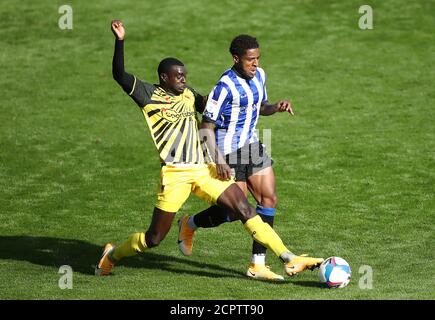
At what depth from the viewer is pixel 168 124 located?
11328 millimetres

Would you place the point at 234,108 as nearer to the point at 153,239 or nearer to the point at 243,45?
the point at 243,45

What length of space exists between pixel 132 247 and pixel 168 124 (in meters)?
1.48

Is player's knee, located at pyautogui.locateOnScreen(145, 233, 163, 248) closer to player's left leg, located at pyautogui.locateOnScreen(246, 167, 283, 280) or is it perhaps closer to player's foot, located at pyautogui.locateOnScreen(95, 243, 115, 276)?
player's foot, located at pyautogui.locateOnScreen(95, 243, 115, 276)

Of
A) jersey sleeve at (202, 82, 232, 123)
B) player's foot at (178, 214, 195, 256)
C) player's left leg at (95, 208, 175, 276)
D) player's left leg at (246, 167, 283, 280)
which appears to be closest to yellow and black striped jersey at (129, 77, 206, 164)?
jersey sleeve at (202, 82, 232, 123)

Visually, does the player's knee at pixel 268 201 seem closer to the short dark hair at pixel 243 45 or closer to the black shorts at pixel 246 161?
the black shorts at pixel 246 161

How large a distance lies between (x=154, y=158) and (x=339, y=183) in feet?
11.4

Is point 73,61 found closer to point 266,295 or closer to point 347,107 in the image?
point 347,107

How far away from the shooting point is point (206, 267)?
12305 mm

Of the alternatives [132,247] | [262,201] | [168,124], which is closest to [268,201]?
[262,201]

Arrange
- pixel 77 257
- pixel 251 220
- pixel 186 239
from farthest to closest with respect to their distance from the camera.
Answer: pixel 77 257
pixel 186 239
pixel 251 220

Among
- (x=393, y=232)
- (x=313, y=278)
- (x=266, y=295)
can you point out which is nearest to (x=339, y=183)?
(x=393, y=232)

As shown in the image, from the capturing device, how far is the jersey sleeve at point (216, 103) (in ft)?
37.5

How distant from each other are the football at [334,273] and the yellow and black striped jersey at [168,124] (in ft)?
6.15

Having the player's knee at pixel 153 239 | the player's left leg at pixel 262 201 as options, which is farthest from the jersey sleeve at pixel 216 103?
the player's knee at pixel 153 239
